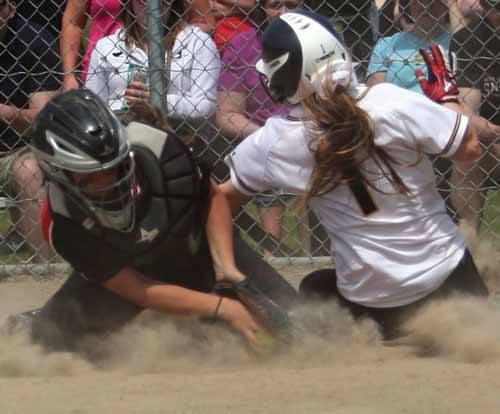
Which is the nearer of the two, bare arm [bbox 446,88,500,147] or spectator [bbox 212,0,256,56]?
bare arm [bbox 446,88,500,147]

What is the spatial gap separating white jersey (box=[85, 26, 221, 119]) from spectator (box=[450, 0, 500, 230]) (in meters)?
1.35

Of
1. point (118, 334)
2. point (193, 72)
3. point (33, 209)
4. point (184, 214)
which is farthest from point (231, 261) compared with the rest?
point (33, 209)

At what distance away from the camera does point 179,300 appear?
171 inches

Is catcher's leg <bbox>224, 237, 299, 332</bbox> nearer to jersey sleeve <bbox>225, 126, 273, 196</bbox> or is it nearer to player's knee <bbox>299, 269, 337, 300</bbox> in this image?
player's knee <bbox>299, 269, 337, 300</bbox>

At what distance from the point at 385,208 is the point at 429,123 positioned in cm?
39

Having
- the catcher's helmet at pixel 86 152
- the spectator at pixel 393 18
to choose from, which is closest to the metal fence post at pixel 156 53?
the spectator at pixel 393 18

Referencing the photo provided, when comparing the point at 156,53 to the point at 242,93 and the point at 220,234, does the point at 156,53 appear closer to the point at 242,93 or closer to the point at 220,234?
the point at 242,93

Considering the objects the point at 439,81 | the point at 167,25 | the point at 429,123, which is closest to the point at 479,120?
the point at 439,81

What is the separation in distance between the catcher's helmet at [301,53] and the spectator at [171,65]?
5.84ft

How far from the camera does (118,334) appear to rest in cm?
467

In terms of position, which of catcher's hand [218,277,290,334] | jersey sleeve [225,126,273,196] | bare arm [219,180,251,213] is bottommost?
catcher's hand [218,277,290,334]

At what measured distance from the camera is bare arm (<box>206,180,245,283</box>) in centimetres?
446

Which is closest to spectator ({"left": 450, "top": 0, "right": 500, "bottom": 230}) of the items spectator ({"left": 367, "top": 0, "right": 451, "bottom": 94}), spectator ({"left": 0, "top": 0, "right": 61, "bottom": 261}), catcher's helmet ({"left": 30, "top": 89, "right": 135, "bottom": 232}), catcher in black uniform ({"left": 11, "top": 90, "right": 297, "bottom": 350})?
spectator ({"left": 367, "top": 0, "right": 451, "bottom": 94})

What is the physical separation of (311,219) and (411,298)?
2.05m
